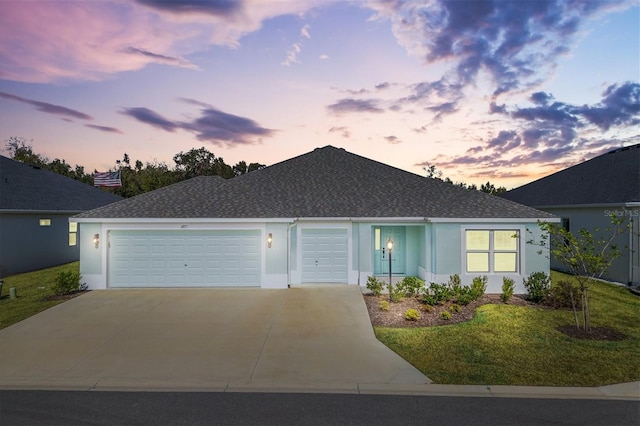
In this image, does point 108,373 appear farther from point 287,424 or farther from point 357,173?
point 357,173

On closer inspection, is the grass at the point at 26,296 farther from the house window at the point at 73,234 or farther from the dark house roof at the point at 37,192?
the dark house roof at the point at 37,192

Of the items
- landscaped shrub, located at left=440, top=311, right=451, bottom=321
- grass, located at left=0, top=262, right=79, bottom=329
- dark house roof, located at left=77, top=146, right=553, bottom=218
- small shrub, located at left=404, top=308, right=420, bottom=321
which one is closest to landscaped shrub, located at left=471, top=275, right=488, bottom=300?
landscaped shrub, located at left=440, top=311, right=451, bottom=321

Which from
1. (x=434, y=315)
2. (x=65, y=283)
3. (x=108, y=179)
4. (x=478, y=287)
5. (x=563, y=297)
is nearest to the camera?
(x=434, y=315)

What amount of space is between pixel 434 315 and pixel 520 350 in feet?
9.57

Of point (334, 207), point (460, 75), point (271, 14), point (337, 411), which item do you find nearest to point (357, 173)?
point (334, 207)

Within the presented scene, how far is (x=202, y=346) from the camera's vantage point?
8.17 metres

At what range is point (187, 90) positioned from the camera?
59.9 ft

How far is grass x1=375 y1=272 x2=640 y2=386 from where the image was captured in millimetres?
6552

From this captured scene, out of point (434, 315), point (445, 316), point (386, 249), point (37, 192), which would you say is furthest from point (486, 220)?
point (37, 192)

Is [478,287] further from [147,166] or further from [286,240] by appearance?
[147,166]

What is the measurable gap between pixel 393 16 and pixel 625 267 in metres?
15.0

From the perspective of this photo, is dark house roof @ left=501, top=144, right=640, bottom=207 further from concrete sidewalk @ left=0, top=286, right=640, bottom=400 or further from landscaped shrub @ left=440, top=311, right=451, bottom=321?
concrete sidewalk @ left=0, top=286, right=640, bottom=400

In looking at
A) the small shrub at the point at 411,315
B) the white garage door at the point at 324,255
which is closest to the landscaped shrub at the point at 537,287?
the small shrub at the point at 411,315

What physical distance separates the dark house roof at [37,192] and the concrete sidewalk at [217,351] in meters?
10.8
